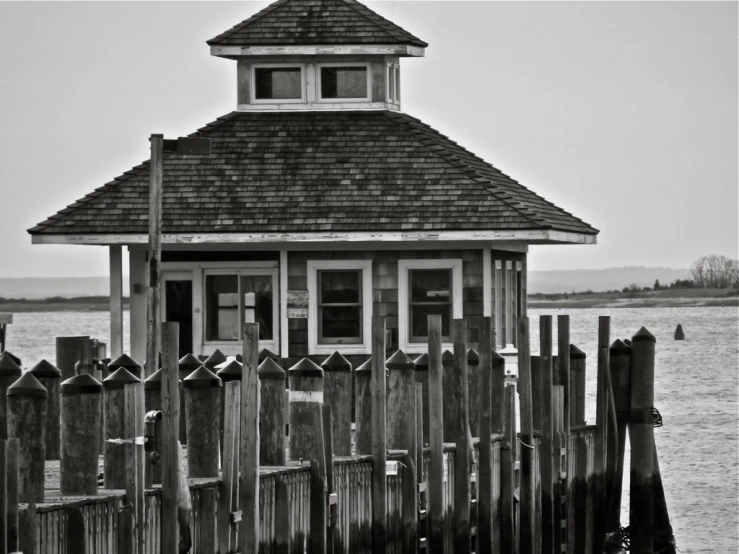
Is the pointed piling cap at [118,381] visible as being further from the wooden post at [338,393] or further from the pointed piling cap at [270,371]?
the wooden post at [338,393]

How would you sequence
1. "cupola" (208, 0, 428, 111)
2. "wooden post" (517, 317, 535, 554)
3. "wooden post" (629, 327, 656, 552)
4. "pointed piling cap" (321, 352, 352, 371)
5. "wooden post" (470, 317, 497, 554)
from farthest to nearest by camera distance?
1. "cupola" (208, 0, 428, 111)
2. "wooden post" (629, 327, 656, 552)
3. "wooden post" (517, 317, 535, 554)
4. "wooden post" (470, 317, 497, 554)
5. "pointed piling cap" (321, 352, 352, 371)

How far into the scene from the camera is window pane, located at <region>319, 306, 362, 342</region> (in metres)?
25.2

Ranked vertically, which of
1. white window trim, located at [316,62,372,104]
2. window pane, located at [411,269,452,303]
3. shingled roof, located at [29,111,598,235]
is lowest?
window pane, located at [411,269,452,303]

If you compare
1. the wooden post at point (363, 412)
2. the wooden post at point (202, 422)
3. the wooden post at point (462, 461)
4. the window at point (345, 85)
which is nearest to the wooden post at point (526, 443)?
the wooden post at point (462, 461)

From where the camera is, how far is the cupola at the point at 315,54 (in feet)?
88.1

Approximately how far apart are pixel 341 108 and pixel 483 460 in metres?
9.45

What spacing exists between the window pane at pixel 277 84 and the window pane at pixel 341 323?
4035 millimetres

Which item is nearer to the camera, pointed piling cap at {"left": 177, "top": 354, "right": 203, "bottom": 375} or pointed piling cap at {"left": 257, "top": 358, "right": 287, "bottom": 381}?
pointed piling cap at {"left": 257, "top": 358, "right": 287, "bottom": 381}

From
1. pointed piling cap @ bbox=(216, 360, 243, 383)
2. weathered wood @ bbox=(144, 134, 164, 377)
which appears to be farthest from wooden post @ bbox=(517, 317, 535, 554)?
pointed piling cap @ bbox=(216, 360, 243, 383)

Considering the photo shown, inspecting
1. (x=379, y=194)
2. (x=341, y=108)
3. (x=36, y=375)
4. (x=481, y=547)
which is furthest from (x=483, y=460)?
(x=341, y=108)

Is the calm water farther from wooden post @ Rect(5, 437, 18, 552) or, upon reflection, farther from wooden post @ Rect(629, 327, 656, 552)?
wooden post @ Rect(5, 437, 18, 552)

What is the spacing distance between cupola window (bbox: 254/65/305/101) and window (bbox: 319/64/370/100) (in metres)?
0.38

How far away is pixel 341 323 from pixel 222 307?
1.77 m

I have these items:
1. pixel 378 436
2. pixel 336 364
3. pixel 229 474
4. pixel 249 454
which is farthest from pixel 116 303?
pixel 229 474
